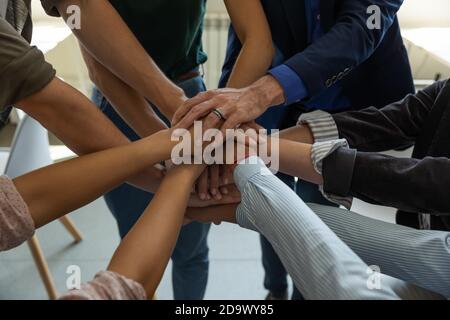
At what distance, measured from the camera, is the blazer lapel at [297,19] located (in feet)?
3.08

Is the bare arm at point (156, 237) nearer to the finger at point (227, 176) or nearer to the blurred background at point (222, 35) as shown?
the finger at point (227, 176)

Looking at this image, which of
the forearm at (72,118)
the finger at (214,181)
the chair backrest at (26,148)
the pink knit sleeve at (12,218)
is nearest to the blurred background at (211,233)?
the chair backrest at (26,148)

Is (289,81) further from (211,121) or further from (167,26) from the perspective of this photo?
(167,26)

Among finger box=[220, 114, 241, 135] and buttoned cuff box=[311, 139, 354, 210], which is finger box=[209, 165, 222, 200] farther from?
buttoned cuff box=[311, 139, 354, 210]

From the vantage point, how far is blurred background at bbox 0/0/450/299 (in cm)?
173

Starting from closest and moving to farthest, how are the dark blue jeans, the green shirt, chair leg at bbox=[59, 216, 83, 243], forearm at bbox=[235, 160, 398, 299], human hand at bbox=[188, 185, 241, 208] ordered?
forearm at bbox=[235, 160, 398, 299]
human hand at bbox=[188, 185, 241, 208]
the green shirt
the dark blue jeans
chair leg at bbox=[59, 216, 83, 243]

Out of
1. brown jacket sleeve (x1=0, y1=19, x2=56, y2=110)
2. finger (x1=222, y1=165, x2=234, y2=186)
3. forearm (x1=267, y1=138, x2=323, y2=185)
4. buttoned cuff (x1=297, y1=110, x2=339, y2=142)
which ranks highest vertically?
brown jacket sleeve (x1=0, y1=19, x2=56, y2=110)

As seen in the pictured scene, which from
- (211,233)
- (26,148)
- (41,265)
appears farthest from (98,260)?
(26,148)

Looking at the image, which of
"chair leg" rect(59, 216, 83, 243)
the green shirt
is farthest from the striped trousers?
"chair leg" rect(59, 216, 83, 243)

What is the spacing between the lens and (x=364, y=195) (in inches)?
26.9

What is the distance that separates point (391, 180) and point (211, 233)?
4.77 feet

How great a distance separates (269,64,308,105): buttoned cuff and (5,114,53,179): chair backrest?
2.54ft

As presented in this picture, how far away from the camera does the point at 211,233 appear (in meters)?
2.05

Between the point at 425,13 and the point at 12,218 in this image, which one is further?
the point at 425,13
